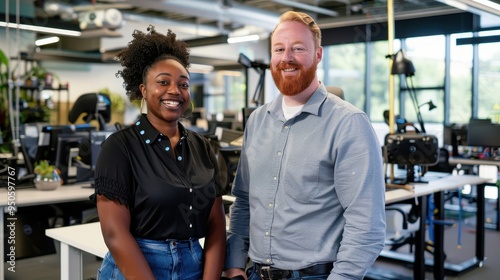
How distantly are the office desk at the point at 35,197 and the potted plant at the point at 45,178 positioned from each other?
0.16ft

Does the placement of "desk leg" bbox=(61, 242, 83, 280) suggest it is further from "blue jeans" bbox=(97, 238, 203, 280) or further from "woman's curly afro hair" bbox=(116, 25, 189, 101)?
"woman's curly afro hair" bbox=(116, 25, 189, 101)

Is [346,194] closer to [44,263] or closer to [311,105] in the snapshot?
[311,105]

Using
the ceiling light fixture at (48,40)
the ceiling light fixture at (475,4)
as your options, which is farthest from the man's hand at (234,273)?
the ceiling light fixture at (48,40)

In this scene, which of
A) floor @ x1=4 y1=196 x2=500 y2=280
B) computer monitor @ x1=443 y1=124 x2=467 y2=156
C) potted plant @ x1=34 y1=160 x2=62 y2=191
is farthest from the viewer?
computer monitor @ x1=443 y1=124 x2=467 y2=156

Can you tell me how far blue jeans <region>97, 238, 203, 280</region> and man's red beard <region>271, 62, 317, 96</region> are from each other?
0.60 metres

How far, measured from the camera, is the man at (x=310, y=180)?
156 cm

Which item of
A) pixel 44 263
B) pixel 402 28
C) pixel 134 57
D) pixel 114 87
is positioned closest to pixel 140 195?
pixel 134 57

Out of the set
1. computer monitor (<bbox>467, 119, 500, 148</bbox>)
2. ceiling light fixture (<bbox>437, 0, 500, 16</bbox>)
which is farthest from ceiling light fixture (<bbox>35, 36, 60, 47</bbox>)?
ceiling light fixture (<bbox>437, 0, 500, 16</bbox>)

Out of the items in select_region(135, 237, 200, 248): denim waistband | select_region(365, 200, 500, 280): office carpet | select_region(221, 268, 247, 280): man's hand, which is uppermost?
select_region(135, 237, 200, 248): denim waistband

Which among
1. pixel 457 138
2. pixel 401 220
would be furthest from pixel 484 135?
pixel 401 220

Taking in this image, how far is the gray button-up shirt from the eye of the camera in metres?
1.56

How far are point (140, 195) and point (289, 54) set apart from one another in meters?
0.64

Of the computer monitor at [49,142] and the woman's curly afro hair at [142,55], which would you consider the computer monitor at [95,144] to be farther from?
the woman's curly afro hair at [142,55]

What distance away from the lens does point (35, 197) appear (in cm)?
362
